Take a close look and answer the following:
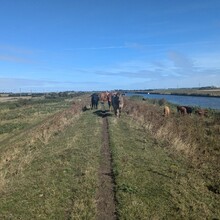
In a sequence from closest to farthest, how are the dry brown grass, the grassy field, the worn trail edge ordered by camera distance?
the worn trail edge, the grassy field, the dry brown grass

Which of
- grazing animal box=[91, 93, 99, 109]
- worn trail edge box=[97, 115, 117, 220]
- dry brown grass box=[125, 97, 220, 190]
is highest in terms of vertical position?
grazing animal box=[91, 93, 99, 109]

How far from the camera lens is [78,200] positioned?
36.1 ft

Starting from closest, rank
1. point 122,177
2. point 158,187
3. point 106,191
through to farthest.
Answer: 1. point 106,191
2. point 158,187
3. point 122,177

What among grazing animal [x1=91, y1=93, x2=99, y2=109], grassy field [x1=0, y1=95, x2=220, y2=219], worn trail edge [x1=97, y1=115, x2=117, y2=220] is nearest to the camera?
worn trail edge [x1=97, y1=115, x2=117, y2=220]

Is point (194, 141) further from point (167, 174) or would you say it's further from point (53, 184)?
point (53, 184)

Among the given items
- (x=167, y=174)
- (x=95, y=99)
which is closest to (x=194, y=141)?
(x=167, y=174)

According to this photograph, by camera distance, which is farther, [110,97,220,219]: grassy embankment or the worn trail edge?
[110,97,220,219]: grassy embankment

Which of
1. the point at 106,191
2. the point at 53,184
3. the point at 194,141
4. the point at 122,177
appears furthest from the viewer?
the point at 194,141

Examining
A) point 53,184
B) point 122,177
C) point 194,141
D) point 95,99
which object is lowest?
point 194,141

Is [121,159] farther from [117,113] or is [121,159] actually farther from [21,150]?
[117,113]

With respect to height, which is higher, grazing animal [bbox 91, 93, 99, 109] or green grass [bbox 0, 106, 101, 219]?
grazing animal [bbox 91, 93, 99, 109]

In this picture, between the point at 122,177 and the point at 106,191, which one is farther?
the point at 122,177

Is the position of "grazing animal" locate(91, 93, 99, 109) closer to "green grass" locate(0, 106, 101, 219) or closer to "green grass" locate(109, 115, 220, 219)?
"green grass" locate(0, 106, 101, 219)

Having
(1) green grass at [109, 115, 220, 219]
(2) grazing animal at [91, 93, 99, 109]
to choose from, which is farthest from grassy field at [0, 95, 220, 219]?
(2) grazing animal at [91, 93, 99, 109]
